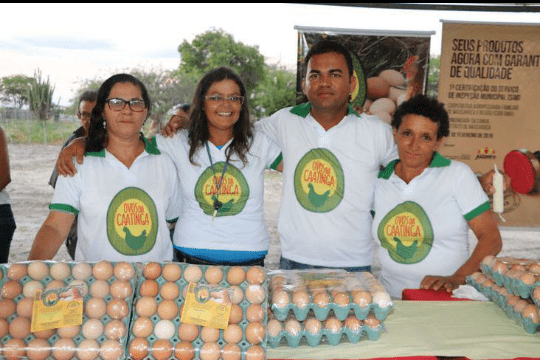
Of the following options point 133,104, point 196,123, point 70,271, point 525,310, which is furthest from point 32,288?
point 525,310

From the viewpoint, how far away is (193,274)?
1.41 m

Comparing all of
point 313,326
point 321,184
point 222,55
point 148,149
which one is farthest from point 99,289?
point 222,55

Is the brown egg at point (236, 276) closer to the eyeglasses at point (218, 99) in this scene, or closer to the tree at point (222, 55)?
the eyeglasses at point (218, 99)

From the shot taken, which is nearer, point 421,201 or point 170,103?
point 421,201

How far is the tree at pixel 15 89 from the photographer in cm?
548

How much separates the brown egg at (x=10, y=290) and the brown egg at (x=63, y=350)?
0.19 m

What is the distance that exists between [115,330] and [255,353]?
0.38m

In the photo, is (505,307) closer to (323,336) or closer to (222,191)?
(323,336)

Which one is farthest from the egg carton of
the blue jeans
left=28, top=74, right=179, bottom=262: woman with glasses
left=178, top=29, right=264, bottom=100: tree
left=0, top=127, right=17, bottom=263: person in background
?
left=178, top=29, right=264, bottom=100: tree

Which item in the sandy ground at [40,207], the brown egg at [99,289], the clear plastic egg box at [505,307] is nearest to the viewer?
the brown egg at [99,289]

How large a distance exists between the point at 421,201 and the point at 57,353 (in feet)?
4.95

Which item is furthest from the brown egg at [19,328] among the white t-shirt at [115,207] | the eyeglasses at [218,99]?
the eyeglasses at [218,99]

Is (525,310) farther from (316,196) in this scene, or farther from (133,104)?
(133,104)

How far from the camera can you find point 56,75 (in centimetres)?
566
